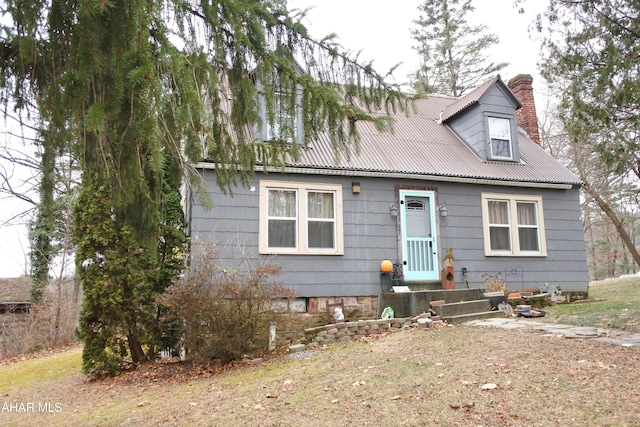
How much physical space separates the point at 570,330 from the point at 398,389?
11.4 ft

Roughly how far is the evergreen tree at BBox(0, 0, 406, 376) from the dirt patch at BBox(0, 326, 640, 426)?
222 centimetres

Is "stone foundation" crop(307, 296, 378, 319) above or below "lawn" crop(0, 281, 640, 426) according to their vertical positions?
above

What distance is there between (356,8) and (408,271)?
7042 millimetres

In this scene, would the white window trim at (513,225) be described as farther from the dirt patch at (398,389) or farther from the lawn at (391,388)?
the dirt patch at (398,389)

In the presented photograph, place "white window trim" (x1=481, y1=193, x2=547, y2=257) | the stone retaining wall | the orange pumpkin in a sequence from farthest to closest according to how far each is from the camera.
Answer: "white window trim" (x1=481, y1=193, x2=547, y2=257) → the orange pumpkin → the stone retaining wall

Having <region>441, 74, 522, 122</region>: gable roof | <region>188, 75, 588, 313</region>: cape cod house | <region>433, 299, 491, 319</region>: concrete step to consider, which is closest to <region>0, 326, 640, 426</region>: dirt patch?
<region>433, 299, 491, 319</region>: concrete step

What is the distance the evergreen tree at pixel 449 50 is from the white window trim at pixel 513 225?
12667 mm

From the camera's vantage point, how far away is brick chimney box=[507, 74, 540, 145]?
14.2 m

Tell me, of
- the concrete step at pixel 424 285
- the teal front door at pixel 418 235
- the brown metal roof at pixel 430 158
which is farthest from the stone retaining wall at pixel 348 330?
the brown metal roof at pixel 430 158

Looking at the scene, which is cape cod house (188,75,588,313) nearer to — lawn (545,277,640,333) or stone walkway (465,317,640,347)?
lawn (545,277,640,333)

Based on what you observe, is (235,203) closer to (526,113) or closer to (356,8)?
(356,8)

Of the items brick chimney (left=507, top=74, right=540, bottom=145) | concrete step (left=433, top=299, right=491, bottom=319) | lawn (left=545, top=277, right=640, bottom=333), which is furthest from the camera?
brick chimney (left=507, top=74, right=540, bottom=145)

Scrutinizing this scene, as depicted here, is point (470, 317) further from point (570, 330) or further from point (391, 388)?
point (391, 388)

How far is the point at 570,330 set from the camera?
7.03 metres
